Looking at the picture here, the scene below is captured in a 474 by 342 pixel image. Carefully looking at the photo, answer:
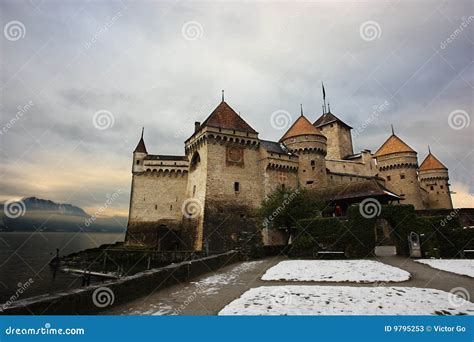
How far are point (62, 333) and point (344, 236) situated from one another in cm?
1526

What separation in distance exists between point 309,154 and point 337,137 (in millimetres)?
15551

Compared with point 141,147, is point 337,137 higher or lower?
higher

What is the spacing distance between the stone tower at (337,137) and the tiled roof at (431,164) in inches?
429

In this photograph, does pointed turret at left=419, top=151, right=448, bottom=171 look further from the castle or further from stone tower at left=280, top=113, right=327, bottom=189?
stone tower at left=280, top=113, right=327, bottom=189

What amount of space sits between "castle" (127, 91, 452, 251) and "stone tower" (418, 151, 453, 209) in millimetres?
7680

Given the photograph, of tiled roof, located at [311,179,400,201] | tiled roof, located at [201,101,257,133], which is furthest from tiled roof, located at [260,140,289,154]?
tiled roof, located at [311,179,400,201]

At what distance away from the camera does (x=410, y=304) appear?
521 cm

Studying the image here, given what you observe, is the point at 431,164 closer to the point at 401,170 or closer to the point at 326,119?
the point at 401,170

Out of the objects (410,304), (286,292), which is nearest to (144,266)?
(286,292)

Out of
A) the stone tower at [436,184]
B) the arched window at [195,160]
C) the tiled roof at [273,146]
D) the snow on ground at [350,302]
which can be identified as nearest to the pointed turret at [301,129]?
the tiled roof at [273,146]

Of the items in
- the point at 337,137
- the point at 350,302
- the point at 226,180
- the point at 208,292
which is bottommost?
the point at 208,292

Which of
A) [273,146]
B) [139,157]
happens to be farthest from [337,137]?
[139,157]

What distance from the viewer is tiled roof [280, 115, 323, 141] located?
30.8m

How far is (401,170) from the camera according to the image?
35.5 meters
